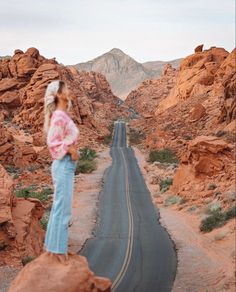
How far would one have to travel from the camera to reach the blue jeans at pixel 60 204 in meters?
8.62

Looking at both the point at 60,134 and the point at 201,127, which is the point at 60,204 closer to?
the point at 60,134

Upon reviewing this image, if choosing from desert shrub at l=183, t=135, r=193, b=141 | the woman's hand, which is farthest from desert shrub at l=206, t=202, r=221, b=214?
desert shrub at l=183, t=135, r=193, b=141

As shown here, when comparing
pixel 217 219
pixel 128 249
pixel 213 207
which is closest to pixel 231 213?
pixel 217 219

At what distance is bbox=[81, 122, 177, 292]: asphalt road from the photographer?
808 inches

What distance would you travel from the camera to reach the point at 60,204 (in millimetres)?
8609

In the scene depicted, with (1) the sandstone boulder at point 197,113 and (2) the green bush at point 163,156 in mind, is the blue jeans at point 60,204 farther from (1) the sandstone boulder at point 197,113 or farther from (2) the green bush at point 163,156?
(1) the sandstone boulder at point 197,113

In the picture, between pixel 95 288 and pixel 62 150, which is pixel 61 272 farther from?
pixel 62 150

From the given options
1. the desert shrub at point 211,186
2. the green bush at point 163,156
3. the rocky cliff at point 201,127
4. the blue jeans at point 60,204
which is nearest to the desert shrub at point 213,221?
the rocky cliff at point 201,127

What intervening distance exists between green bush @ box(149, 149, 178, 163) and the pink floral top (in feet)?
170

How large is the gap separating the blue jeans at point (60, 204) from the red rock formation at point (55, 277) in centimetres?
29

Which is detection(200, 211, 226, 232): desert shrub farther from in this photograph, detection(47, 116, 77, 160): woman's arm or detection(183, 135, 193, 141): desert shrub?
detection(183, 135, 193, 141): desert shrub

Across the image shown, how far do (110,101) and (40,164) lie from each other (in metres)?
103

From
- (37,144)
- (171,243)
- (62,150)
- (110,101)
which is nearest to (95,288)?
(62,150)

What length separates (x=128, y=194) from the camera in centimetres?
4178
